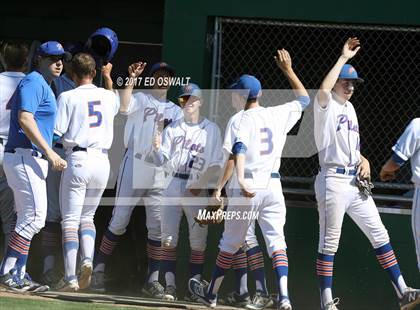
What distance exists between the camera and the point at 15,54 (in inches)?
277

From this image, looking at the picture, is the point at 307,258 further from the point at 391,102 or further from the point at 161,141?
the point at 391,102

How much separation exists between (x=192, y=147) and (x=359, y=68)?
227 cm

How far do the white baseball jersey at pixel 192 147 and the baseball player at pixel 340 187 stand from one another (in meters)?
0.92

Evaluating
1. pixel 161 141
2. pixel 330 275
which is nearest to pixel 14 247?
pixel 161 141

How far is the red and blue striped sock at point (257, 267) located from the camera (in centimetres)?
743

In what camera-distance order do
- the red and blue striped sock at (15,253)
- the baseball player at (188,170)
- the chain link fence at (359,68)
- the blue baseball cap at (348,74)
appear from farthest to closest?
1. the chain link fence at (359,68)
2. the baseball player at (188,170)
3. the blue baseball cap at (348,74)
4. the red and blue striped sock at (15,253)

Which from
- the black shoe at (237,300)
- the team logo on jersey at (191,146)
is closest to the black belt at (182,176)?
the team logo on jersey at (191,146)

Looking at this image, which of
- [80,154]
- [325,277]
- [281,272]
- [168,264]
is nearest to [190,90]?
[80,154]

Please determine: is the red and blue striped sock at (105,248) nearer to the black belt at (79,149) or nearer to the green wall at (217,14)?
the black belt at (79,149)

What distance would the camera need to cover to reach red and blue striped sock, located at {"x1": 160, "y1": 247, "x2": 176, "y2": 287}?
302 inches

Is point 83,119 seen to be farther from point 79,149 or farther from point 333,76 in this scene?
point 333,76

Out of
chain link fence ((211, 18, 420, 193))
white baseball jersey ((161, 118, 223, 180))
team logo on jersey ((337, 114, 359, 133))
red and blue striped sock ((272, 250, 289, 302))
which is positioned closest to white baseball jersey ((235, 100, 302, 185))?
team logo on jersey ((337, 114, 359, 133))

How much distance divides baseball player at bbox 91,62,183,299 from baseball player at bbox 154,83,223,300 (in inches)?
3.8

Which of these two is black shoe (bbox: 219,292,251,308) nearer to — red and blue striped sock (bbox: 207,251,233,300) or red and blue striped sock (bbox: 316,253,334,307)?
red and blue striped sock (bbox: 207,251,233,300)
